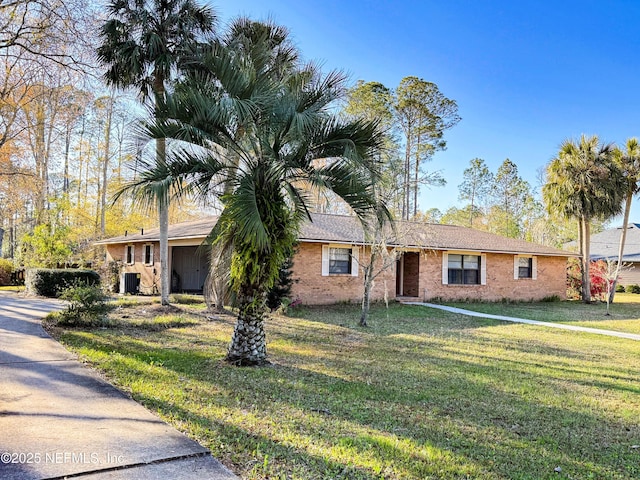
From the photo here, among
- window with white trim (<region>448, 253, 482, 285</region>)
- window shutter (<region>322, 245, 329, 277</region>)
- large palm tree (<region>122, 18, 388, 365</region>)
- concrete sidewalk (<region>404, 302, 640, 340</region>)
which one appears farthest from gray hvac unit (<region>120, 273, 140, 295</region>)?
large palm tree (<region>122, 18, 388, 365</region>)

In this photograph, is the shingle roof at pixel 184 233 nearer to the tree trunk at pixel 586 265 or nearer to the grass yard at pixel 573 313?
the grass yard at pixel 573 313

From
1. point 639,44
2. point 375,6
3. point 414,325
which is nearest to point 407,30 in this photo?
point 375,6

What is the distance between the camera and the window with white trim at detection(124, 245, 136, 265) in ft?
71.8

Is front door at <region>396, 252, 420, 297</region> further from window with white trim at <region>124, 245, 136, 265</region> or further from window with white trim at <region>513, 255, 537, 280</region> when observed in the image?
window with white trim at <region>124, 245, 136, 265</region>

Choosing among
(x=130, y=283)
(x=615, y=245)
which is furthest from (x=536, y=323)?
(x=615, y=245)

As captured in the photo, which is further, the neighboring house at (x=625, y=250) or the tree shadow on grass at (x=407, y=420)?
the neighboring house at (x=625, y=250)

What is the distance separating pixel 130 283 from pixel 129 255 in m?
3.03

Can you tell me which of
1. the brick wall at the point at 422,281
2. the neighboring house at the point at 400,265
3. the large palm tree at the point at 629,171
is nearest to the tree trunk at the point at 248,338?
the neighboring house at the point at 400,265

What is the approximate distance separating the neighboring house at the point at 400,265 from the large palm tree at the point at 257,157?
24.7 ft

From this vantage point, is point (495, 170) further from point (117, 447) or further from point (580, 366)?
point (117, 447)

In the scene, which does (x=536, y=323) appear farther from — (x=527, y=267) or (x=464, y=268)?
(x=527, y=267)

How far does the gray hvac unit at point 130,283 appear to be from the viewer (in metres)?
19.6

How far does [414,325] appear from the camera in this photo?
12.4m

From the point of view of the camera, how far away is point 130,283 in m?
19.7
